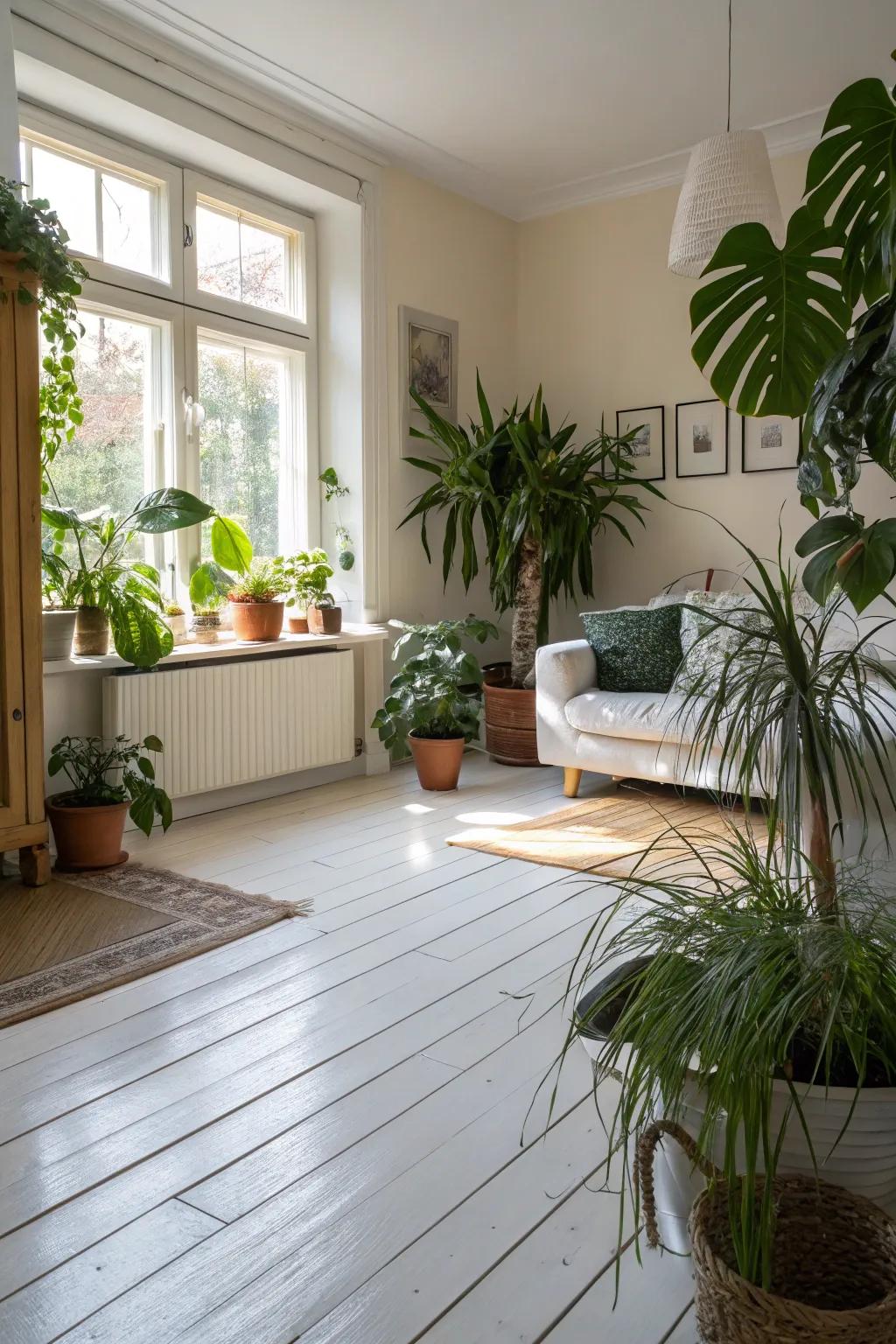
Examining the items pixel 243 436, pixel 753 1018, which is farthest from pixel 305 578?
pixel 753 1018

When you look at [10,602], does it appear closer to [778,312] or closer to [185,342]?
[185,342]

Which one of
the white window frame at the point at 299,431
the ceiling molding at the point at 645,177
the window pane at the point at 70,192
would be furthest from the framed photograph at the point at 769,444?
the window pane at the point at 70,192

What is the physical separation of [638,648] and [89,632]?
7.25 ft

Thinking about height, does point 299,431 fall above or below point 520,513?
above

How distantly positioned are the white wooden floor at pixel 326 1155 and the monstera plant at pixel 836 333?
1.04 metres

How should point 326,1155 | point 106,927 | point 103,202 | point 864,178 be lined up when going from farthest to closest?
1. point 103,202
2. point 106,927
3. point 326,1155
4. point 864,178

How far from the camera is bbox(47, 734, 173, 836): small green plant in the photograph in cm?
340

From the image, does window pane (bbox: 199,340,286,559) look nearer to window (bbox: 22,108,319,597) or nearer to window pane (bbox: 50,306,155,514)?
window (bbox: 22,108,319,597)

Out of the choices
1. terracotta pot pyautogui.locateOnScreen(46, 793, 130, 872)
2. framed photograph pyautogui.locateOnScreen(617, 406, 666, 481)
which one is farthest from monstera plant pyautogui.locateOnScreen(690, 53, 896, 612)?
framed photograph pyautogui.locateOnScreen(617, 406, 666, 481)

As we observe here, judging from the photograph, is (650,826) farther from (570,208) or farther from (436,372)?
(570,208)

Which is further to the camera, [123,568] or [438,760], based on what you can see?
[438,760]

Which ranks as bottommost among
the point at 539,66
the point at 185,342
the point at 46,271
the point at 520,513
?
the point at 520,513

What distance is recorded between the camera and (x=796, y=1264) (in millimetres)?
1242

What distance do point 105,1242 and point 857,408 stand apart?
62.8 inches
